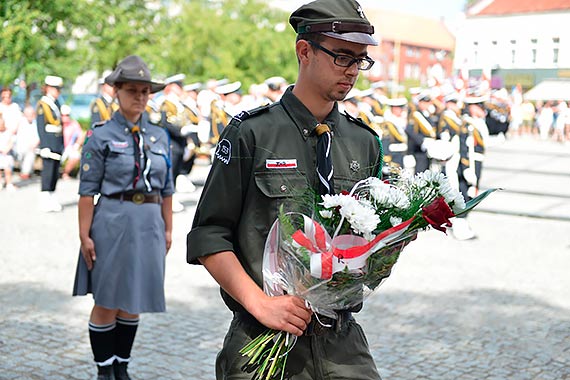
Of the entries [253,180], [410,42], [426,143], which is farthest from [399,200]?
[410,42]

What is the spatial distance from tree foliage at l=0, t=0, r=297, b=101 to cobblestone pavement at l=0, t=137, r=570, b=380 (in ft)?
19.3

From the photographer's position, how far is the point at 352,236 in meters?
2.47

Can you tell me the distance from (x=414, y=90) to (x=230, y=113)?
16.3ft

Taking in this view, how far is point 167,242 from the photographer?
18.1ft

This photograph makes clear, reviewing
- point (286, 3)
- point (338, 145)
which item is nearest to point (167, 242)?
point (338, 145)

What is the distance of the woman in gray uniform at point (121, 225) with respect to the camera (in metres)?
5.12

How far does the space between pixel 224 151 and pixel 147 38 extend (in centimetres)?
1893

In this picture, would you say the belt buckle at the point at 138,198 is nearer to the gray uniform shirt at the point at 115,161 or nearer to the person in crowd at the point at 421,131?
the gray uniform shirt at the point at 115,161

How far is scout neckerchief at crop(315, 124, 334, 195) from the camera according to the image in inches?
111

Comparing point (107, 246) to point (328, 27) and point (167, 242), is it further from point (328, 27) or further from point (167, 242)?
point (328, 27)

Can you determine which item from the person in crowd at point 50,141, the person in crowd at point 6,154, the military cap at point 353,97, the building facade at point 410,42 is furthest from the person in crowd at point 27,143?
the building facade at point 410,42

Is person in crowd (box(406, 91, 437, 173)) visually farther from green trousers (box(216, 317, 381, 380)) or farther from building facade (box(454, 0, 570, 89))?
green trousers (box(216, 317, 381, 380))

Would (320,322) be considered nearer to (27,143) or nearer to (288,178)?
(288,178)

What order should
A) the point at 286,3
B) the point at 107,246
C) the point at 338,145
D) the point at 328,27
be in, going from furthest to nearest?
the point at 286,3
the point at 107,246
the point at 338,145
the point at 328,27
